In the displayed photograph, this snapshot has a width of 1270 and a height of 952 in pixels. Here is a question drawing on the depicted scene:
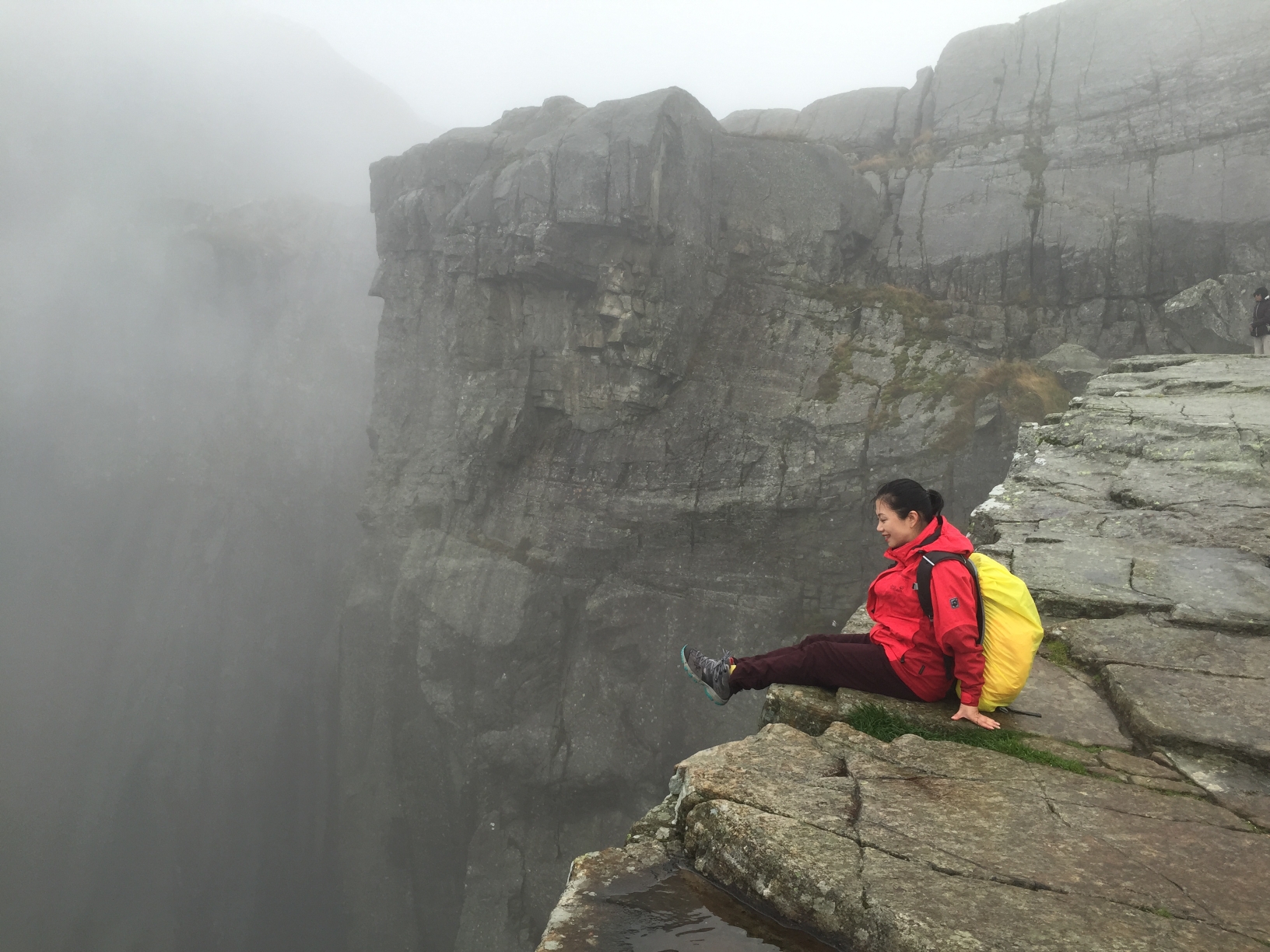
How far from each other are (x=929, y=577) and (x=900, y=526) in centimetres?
52

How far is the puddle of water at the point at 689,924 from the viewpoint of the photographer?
3592 mm

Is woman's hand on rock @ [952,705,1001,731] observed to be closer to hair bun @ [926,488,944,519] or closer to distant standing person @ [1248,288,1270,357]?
hair bun @ [926,488,944,519]

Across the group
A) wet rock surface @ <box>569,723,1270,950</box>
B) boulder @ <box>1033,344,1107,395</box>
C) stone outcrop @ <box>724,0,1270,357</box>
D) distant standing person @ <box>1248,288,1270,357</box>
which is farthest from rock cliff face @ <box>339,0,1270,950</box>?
wet rock surface @ <box>569,723,1270,950</box>

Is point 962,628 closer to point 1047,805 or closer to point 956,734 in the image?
point 956,734

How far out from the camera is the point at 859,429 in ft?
81.1

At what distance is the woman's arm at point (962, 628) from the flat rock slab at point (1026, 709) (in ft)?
0.57

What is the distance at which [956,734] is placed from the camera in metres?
5.25

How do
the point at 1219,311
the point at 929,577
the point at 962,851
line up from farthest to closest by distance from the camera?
the point at 1219,311
the point at 929,577
the point at 962,851

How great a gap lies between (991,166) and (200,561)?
1722 inches

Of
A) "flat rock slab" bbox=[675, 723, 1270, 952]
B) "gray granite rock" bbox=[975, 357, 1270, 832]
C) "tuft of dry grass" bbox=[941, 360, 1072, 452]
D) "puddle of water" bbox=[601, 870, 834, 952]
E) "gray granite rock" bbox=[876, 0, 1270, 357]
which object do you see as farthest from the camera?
"gray granite rock" bbox=[876, 0, 1270, 357]

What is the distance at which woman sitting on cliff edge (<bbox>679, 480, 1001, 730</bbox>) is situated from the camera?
17.4 feet

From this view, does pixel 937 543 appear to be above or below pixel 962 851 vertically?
above

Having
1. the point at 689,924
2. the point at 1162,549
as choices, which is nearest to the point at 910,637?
the point at 689,924

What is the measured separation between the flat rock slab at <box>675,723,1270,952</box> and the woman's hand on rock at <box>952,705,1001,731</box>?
0.29 meters
